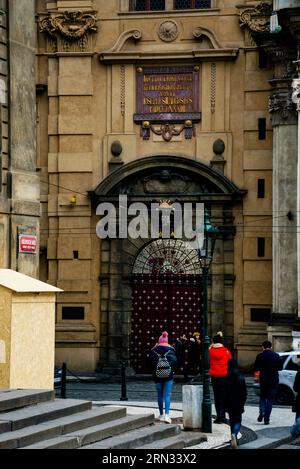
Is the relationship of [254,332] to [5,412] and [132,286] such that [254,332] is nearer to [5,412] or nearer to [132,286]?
[132,286]

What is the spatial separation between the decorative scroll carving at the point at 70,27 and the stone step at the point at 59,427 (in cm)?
2149

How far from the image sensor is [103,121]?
43719mm

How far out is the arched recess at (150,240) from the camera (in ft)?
140

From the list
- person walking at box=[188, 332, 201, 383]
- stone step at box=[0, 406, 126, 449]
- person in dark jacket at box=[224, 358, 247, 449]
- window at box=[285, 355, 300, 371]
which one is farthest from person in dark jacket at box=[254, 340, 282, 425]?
person walking at box=[188, 332, 201, 383]

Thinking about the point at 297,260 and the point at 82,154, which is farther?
the point at 82,154

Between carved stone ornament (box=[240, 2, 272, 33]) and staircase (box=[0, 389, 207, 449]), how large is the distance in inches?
799

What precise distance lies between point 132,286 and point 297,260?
19.8 ft

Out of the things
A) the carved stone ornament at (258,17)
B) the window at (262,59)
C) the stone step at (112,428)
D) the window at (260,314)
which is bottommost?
the stone step at (112,428)

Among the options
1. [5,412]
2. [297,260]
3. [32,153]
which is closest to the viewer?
[5,412]

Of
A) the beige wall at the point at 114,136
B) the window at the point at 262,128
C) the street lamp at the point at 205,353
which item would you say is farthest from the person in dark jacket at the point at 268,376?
the window at the point at 262,128

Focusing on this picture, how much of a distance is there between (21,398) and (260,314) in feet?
68.5

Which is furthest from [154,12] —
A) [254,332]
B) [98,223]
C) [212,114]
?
[254,332]

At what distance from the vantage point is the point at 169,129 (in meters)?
43.3

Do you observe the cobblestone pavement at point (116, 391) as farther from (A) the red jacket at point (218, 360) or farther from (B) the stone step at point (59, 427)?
(B) the stone step at point (59, 427)
